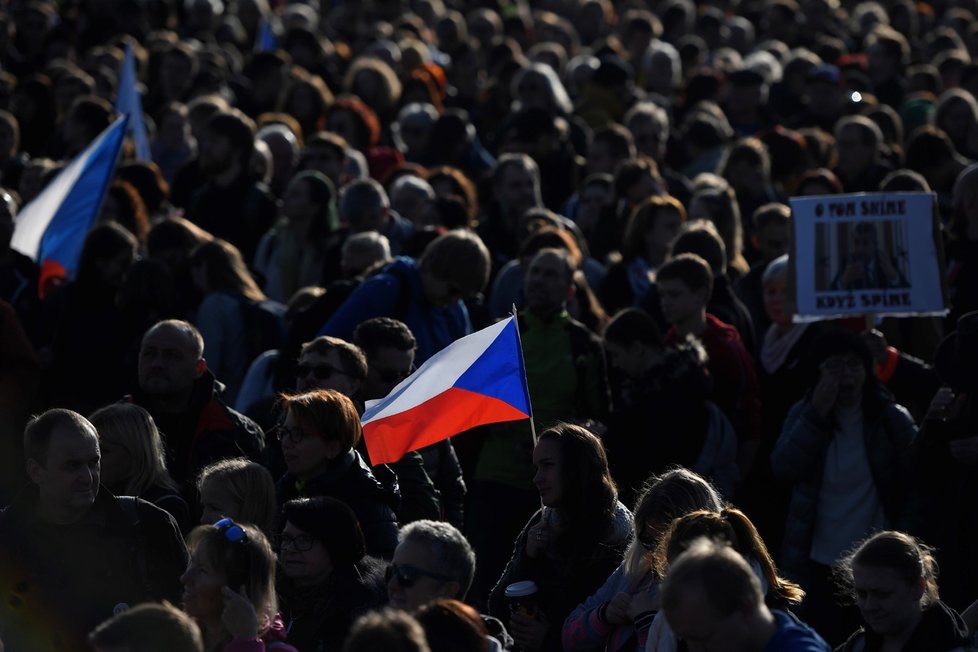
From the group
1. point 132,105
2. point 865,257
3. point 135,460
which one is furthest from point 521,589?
point 132,105

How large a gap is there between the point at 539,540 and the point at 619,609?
600 mm

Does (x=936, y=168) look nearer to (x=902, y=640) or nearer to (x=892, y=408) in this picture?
(x=892, y=408)

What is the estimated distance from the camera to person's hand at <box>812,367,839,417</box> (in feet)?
27.0

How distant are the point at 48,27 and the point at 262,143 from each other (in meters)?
6.87

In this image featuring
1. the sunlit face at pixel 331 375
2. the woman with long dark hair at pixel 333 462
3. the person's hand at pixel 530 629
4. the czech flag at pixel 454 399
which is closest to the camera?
the person's hand at pixel 530 629

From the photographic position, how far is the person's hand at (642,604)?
604cm

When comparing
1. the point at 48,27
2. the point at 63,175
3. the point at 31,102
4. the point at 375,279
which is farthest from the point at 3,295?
the point at 48,27

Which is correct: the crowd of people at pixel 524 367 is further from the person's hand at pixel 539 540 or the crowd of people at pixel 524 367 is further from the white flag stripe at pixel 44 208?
the white flag stripe at pixel 44 208

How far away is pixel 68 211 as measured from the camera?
11227 mm

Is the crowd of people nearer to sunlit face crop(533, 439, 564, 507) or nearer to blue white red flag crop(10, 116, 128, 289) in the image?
sunlit face crop(533, 439, 564, 507)

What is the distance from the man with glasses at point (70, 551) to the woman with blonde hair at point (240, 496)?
259mm

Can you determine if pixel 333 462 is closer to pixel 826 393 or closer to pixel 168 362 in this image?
pixel 168 362

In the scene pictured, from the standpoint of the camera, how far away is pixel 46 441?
6383 mm

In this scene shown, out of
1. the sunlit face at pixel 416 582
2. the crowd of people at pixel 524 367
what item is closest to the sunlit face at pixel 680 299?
the crowd of people at pixel 524 367
